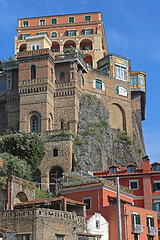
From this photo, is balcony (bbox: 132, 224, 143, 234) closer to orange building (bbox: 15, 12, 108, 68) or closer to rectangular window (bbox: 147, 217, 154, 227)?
rectangular window (bbox: 147, 217, 154, 227)

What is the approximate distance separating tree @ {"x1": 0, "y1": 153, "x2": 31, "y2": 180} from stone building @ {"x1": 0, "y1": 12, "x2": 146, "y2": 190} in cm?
574

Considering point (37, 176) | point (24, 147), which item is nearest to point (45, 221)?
point (24, 147)

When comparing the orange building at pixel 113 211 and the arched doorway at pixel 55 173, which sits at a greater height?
the arched doorway at pixel 55 173

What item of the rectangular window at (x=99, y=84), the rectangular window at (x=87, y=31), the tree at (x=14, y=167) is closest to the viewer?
the tree at (x=14, y=167)

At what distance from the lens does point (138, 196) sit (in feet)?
181

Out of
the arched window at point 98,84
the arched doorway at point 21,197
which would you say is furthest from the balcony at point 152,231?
the arched window at point 98,84

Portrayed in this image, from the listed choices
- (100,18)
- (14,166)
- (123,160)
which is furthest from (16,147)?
(100,18)

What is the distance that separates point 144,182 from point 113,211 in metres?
11.4

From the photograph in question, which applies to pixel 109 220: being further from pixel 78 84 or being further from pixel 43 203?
pixel 78 84

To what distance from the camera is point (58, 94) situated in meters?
70.4

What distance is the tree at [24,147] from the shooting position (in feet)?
202

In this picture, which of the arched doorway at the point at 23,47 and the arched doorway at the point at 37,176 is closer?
the arched doorway at the point at 37,176

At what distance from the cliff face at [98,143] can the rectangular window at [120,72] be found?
769 cm

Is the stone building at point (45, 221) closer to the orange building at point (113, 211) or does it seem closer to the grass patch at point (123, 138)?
the orange building at point (113, 211)
